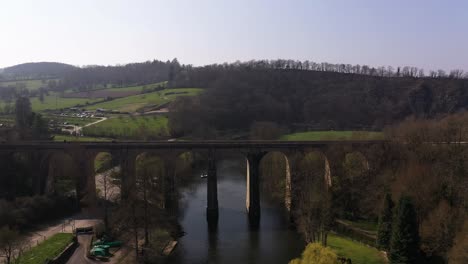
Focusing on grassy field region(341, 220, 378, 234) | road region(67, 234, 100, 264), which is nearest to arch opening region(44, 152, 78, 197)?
road region(67, 234, 100, 264)

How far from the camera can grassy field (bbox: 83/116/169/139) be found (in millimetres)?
73125

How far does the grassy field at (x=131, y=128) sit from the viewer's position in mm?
73125

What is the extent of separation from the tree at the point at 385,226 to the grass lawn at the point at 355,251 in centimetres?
91

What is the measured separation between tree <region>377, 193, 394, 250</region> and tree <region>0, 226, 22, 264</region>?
1056 inches

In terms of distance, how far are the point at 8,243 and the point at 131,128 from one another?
162ft

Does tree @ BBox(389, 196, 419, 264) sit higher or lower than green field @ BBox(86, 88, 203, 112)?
lower

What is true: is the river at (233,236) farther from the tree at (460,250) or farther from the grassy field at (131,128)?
the grassy field at (131,128)

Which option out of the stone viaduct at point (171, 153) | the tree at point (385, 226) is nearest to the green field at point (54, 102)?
the stone viaduct at point (171, 153)

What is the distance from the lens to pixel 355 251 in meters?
34.1

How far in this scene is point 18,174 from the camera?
150ft

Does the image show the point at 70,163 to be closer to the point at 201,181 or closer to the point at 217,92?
the point at 201,181

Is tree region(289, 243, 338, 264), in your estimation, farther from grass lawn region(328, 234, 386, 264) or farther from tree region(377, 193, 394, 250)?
tree region(377, 193, 394, 250)

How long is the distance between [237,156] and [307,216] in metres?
42.7

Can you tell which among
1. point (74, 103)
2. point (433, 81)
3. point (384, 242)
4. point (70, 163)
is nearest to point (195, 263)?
point (384, 242)
